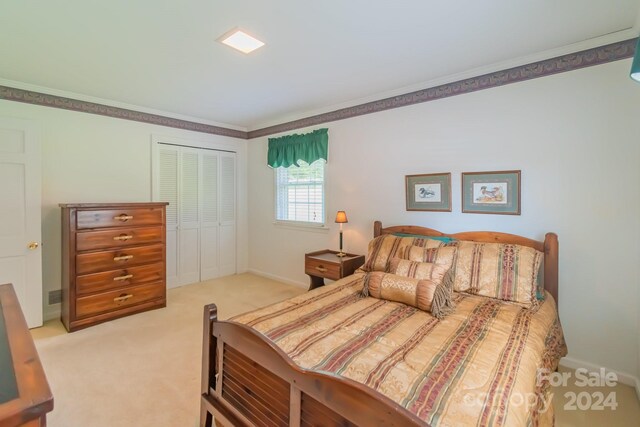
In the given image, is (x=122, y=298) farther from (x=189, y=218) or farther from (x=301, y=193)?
(x=301, y=193)

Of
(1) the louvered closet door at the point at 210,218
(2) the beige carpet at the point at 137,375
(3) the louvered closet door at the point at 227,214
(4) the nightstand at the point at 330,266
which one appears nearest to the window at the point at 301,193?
(4) the nightstand at the point at 330,266

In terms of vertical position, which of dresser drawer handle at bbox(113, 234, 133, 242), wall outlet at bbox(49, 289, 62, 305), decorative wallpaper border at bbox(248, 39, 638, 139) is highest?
decorative wallpaper border at bbox(248, 39, 638, 139)

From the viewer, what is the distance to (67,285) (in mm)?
3045

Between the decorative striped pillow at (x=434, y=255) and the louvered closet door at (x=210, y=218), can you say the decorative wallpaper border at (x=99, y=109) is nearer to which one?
the louvered closet door at (x=210, y=218)

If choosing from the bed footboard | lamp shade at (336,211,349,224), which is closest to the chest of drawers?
lamp shade at (336,211,349,224)

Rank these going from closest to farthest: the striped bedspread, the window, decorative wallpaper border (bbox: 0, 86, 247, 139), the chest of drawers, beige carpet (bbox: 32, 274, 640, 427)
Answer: the striped bedspread, beige carpet (bbox: 32, 274, 640, 427), the chest of drawers, decorative wallpaper border (bbox: 0, 86, 247, 139), the window

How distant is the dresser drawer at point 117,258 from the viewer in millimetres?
3072

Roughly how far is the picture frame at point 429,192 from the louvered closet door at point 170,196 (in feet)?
10.6

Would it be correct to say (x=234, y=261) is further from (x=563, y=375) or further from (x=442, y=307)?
(x=563, y=375)

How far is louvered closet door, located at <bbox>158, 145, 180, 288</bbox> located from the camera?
4227 millimetres

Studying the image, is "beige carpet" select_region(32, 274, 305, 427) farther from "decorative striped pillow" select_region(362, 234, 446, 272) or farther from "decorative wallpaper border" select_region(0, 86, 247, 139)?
"decorative wallpaper border" select_region(0, 86, 247, 139)

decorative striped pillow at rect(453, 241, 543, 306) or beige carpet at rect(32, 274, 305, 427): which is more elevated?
decorative striped pillow at rect(453, 241, 543, 306)

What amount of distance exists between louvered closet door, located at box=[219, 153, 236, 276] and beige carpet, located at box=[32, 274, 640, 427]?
139cm

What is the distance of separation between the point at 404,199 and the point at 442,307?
1541mm
